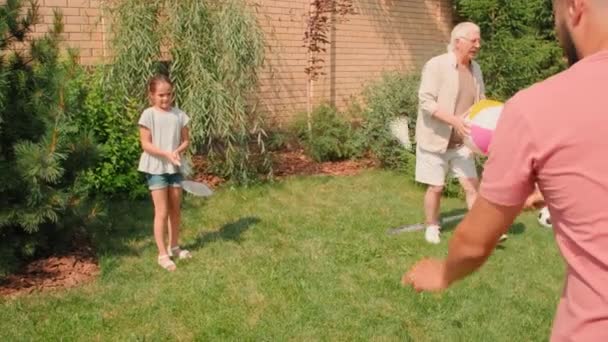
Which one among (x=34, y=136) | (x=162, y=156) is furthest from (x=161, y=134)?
(x=34, y=136)

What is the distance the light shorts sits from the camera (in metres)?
5.78

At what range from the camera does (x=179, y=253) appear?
17.2 feet

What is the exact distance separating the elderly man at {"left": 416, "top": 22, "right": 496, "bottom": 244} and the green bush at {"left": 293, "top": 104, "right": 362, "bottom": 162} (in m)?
3.52

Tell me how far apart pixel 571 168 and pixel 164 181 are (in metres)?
4.16

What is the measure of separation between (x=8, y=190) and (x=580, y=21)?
421cm

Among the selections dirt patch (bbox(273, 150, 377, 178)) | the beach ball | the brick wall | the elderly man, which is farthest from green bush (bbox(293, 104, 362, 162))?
the beach ball

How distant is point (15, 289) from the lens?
14.7ft

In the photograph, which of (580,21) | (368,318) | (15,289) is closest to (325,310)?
(368,318)

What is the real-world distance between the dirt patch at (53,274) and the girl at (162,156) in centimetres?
60

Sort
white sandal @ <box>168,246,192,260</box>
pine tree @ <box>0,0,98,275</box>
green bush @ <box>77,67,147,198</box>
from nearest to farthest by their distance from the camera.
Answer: pine tree @ <box>0,0,98,275</box>, white sandal @ <box>168,246,192,260</box>, green bush @ <box>77,67,147,198</box>

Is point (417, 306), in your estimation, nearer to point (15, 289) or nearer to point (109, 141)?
point (15, 289)

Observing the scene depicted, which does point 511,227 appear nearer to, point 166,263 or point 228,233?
point 228,233

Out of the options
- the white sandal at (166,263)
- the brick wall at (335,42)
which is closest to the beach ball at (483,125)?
the white sandal at (166,263)

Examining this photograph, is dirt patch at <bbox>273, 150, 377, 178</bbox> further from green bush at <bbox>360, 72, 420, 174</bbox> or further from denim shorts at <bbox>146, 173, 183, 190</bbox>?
denim shorts at <bbox>146, 173, 183, 190</bbox>
